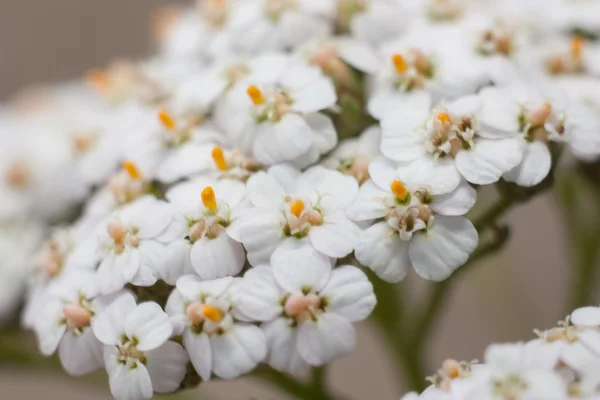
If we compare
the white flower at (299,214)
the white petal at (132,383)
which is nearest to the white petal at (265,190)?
the white flower at (299,214)

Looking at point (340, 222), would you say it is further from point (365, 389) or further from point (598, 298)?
point (365, 389)

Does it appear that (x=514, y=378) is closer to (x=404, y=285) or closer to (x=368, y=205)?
(x=368, y=205)

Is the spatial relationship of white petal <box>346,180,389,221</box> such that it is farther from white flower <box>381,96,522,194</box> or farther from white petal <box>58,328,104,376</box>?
white petal <box>58,328,104,376</box>

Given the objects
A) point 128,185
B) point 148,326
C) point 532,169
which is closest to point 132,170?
point 128,185

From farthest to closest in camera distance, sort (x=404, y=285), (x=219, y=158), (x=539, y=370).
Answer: (x=404, y=285) → (x=219, y=158) → (x=539, y=370)

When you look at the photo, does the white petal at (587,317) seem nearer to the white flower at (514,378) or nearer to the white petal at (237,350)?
the white flower at (514,378)
